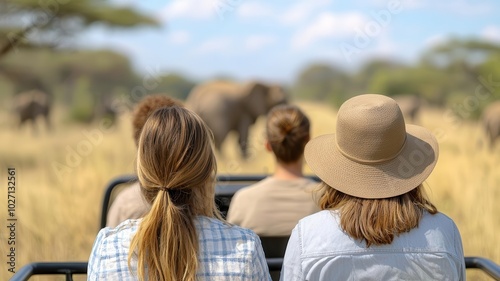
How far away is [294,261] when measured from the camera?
147 cm

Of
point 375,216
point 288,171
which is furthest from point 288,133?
point 375,216

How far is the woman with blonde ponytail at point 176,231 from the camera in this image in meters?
1.35

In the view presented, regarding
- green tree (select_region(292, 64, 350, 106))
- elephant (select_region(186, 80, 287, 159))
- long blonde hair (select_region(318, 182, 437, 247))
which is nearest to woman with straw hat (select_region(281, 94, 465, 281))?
long blonde hair (select_region(318, 182, 437, 247))

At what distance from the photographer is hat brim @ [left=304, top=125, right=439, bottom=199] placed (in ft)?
4.85

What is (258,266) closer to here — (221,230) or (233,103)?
(221,230)

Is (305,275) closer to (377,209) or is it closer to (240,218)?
(377,209)

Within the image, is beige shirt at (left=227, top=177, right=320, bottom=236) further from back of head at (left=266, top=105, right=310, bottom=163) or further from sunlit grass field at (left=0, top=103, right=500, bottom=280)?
sunlit grass field at (left=0, top=103, right=500, bottom=280)

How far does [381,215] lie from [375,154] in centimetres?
16

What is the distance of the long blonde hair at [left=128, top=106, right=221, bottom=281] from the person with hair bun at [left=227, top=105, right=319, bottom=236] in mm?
877

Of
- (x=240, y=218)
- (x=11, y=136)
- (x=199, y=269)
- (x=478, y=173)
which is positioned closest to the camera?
(x=199, y=269)

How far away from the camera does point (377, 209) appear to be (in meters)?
1.46

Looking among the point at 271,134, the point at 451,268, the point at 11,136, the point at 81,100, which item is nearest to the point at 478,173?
the point at 271,134

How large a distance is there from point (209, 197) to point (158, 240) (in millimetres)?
139

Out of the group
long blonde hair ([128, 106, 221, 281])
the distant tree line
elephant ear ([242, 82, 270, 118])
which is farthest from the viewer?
the distant tree line
